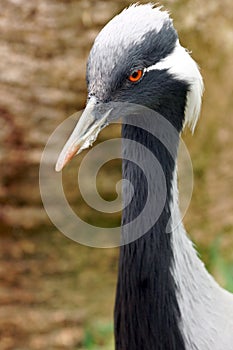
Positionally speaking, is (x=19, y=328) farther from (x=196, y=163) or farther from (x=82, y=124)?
(x=82, y=124)

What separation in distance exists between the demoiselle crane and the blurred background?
117cm

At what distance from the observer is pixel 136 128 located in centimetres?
274

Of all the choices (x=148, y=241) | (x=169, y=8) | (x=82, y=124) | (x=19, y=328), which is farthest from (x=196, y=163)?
(x=82, y=124)

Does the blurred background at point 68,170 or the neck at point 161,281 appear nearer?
the neck at point 161,281

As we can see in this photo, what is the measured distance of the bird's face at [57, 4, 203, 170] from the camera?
2504 millimetres

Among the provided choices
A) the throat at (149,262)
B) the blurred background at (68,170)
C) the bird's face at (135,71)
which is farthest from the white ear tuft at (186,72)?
the blurred background at (68,170)

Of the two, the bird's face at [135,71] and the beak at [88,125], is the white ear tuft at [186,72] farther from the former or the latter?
the beak at [88,125]

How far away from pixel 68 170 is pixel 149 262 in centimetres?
137

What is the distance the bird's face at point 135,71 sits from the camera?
8.21 ft

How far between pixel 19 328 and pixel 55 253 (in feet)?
1.52

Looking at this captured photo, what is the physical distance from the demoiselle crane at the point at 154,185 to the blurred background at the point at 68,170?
3.84 ft

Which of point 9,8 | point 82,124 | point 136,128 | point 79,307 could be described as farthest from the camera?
point 79,307

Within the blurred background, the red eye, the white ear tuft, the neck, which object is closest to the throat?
the neck

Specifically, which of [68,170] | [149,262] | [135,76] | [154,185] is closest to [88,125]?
[135,76]
